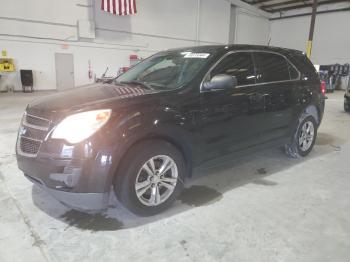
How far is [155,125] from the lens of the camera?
85.8 inches

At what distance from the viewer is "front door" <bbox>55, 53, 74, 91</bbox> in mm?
12195

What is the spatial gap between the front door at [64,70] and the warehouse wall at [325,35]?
14210 mm

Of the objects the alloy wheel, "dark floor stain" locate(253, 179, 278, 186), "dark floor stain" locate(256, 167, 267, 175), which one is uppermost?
the alloy wheel

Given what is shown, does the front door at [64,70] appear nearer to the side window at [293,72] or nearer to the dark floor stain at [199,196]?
the side window at [293,72]

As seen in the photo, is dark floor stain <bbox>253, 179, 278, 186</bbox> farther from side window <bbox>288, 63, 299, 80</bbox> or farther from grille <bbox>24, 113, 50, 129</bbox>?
grille <bbox>24, 113, 50, 129</bbox>

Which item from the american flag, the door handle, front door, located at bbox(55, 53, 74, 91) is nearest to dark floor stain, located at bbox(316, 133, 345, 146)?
the door handle

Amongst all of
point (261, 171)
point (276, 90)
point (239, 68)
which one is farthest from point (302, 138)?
point (239, 68)

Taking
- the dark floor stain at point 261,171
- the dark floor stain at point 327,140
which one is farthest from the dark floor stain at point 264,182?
the dark floor stain at point 327,140

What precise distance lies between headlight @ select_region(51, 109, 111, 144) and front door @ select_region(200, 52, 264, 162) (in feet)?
2.95

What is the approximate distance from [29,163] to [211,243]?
1.44 m

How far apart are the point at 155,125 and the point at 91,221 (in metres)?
0.91

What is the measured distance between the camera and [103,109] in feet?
6.73

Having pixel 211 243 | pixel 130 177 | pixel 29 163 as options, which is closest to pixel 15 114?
pixel 29 163

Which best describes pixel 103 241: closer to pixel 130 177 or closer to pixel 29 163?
pixel 130 177
